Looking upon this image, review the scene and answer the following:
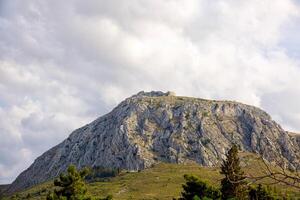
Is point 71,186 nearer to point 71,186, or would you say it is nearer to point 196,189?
point 71,186

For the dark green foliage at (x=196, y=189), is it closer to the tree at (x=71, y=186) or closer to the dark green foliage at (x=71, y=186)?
the dark green foliage at (x=71, y=186)

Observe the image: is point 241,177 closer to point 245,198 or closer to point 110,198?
point 110,198

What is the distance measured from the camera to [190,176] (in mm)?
68500

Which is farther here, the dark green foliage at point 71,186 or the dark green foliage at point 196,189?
the dark green foliage at point 196,189

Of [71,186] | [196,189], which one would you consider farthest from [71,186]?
[196,189]

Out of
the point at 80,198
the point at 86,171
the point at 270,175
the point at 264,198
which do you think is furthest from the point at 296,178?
the point at 264,198

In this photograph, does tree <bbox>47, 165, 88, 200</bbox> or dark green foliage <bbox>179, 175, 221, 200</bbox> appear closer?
tree <bbox>47, 165, 88, 200</bbox>

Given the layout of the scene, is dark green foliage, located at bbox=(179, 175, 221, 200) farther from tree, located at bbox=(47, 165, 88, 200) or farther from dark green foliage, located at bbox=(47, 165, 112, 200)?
tree, located at bbox=(47, 165, 88, 200)

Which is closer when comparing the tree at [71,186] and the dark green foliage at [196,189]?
the tree at [71,186]

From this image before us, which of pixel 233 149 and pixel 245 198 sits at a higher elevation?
pixel 233 149

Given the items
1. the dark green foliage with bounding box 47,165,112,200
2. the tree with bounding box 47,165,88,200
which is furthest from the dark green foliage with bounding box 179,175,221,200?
the tree with bounding box 47,165,88,200

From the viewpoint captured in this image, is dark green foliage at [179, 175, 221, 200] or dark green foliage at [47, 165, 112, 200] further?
dark green foliage at [179, 175, 221, 200]

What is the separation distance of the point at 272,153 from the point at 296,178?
12.4 ft

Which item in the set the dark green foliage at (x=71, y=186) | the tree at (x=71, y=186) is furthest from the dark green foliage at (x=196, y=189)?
the tree at (x=71, y=186)
